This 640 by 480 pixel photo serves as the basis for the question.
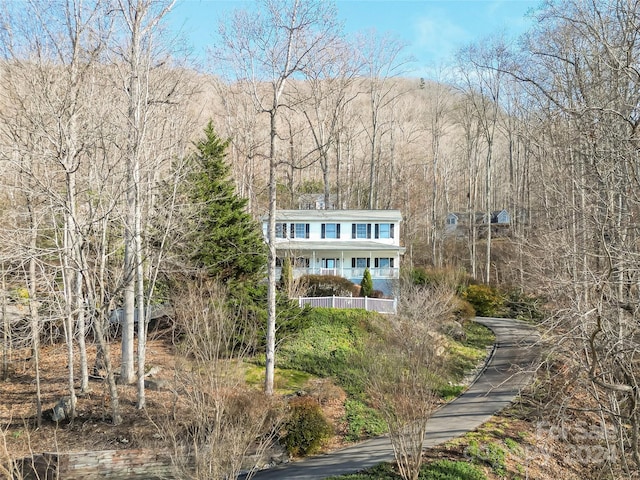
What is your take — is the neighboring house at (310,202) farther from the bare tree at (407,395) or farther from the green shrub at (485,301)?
the bare tree at (407,395)

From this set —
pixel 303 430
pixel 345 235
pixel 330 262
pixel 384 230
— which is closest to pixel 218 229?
pixel 303 430

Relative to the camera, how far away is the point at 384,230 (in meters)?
28.8

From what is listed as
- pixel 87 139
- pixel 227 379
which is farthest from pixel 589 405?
pixel 87 139

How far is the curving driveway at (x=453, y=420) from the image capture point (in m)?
10.3

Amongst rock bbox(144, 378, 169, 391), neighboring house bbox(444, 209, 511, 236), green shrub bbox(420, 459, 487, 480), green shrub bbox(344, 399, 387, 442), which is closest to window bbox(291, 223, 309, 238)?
green shrub bbox(344, 399, 387, 442)

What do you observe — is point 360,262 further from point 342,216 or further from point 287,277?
point 287,277

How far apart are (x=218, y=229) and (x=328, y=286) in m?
7.94

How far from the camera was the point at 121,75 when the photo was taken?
12375 mm

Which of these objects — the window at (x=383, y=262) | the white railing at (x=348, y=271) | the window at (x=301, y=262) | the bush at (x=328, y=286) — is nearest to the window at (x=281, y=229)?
the window at (x=301, y=262)

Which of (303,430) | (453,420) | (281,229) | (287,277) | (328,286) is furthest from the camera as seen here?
(281,229)

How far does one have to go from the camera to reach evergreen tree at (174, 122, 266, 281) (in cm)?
1727

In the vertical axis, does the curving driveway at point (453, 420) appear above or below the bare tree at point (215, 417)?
below

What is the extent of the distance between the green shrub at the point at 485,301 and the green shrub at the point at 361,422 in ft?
50.3

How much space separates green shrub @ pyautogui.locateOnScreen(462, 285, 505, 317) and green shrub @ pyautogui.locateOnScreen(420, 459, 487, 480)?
17.7 metres
